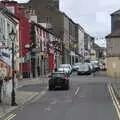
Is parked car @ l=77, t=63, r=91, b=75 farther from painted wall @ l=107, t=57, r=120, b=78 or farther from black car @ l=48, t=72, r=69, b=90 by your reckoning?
black car @ l=48, t=72, r=69, b=90

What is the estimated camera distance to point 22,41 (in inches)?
2906

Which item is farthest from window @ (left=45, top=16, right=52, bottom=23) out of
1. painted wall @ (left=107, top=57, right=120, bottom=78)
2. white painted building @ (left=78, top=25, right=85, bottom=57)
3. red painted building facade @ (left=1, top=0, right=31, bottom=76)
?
red painted building facade @ (left=1, top=0, right=31, bottom=76)

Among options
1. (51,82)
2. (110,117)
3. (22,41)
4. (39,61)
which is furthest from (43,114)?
(39,61)

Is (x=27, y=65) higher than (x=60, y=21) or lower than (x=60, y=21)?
lower

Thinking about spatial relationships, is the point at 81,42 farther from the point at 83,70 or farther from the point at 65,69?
the point at 65,69

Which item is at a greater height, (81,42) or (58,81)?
(81,42)

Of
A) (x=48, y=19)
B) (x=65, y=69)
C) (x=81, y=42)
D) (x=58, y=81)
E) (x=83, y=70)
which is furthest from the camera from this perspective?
(x=81, y=42)

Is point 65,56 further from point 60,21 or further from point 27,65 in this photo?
point 27,65

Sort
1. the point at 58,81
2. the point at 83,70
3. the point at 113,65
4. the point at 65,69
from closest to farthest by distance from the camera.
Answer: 1. the point at 58,81
2. the point at 65,69
3. the point at 113,65
4. the point at 83,70

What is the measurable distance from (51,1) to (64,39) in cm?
885

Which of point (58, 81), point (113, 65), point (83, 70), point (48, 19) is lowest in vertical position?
point (58, 81)

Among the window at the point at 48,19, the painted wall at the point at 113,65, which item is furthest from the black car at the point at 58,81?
the window at the point at 48,19

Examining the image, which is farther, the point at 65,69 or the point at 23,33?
the point at 65,69

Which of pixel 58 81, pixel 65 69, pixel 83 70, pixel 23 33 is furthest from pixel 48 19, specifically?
pixel 58 81
